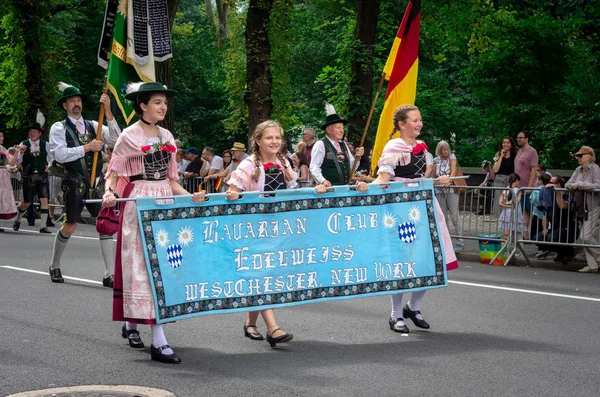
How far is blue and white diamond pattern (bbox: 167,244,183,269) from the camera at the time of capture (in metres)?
7.09

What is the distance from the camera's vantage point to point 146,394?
5.97m

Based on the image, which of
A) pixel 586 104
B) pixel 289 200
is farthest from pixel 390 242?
pixel 586 104

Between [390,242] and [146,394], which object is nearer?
[146,394]

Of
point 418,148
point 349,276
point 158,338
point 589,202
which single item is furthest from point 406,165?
point 589,202

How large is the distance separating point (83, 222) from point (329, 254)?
1547cm

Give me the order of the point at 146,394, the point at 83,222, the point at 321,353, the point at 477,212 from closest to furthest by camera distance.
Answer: the point at 146,394 → the point at 321,353 → the point at 477,212 → the point at 83,222

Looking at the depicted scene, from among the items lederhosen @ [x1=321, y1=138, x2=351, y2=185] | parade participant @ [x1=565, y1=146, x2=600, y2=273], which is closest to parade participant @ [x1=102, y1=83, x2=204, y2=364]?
lederhosen @ [x1=321, y1=138, x2=351, y2=185]

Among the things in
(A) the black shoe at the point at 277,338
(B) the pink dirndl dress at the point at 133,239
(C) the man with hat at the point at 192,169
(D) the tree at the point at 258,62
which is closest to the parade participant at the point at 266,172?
(A) the black shoe at the point at 277,338

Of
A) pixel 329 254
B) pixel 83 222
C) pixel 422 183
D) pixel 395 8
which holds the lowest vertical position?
pixel 83 222

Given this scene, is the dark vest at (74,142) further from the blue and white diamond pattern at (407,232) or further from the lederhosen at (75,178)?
the blue and white diamond pattern at (407,232)

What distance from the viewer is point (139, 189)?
733 centimetres

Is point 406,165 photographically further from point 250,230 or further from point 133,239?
point 133,239

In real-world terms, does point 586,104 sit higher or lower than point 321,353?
higher

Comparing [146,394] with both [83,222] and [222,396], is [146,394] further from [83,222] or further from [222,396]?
[83,222]
